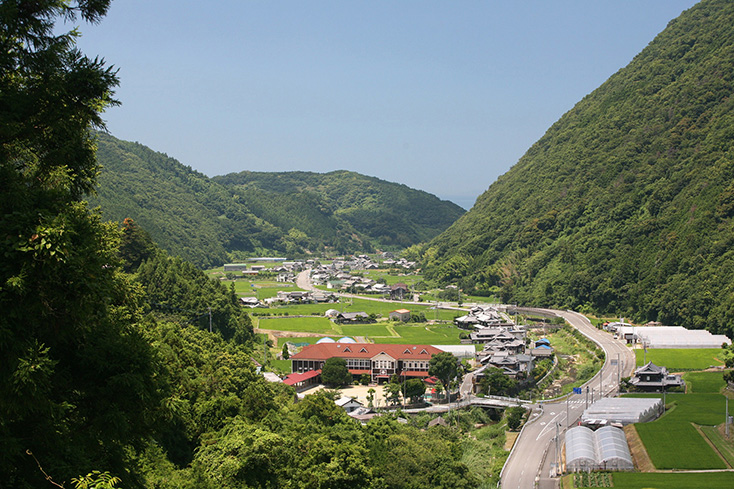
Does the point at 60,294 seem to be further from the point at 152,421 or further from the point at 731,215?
the point at 731,215

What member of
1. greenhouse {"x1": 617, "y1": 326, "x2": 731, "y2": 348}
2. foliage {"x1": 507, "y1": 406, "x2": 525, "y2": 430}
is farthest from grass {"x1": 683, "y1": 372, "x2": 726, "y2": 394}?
foliage {"x1": 507, "y1": 406, "x2": 525, "y2": 430}

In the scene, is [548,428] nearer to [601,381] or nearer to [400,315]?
[601,381]

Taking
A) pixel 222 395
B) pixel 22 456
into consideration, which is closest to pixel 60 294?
pixel 22 456

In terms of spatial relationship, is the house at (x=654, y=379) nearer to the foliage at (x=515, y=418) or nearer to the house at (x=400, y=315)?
the foliage at (x=515, y=418)

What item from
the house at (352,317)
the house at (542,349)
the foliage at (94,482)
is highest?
the foliage at (94,482)

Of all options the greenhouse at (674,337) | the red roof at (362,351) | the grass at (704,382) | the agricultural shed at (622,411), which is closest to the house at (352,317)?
the red roof at (362,351)

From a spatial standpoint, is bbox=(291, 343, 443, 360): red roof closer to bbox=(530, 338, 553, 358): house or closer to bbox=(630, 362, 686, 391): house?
bbox=(530, 338, 553, 358): house

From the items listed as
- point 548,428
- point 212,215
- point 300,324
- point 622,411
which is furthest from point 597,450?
point 212,215
